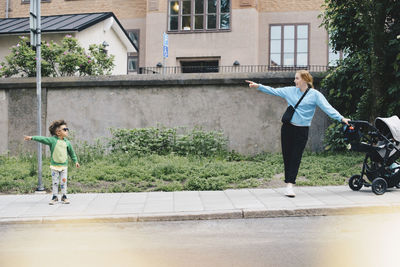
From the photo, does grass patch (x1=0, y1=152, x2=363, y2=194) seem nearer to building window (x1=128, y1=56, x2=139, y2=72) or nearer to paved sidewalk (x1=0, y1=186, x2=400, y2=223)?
paved sidewalk (x1=0, y1=186, x2=400, y2=223)

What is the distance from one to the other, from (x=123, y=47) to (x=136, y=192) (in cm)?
1548

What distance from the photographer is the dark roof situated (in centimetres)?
1661

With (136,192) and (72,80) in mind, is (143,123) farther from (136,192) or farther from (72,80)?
(136,192)

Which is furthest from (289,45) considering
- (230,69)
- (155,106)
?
(155,106)

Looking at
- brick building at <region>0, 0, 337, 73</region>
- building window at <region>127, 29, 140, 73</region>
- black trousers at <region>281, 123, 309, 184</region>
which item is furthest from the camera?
building window at <region>127, 29, 140, 73</region>

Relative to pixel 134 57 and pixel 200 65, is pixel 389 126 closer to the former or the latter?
pixel 200 65

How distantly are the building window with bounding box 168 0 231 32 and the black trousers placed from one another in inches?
725

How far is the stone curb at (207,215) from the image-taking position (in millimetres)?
5980

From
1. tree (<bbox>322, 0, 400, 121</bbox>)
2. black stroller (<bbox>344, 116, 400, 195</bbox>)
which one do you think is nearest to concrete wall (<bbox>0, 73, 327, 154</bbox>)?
tree (<bbox>322, 0, 400, 121</bbox>)

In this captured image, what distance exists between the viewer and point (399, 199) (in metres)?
6.47

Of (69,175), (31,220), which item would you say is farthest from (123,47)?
(31,220)

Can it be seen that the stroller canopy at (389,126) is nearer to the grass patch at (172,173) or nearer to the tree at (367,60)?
the grass patch at (172,173)

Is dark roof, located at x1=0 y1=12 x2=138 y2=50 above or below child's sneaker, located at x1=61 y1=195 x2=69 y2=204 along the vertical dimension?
above

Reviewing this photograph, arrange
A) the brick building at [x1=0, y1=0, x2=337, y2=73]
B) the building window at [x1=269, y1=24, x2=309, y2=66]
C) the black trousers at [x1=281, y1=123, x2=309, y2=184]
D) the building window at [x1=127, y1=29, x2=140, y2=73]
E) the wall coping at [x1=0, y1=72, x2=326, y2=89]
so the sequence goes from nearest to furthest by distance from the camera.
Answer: the black trousers at [x1=281, y1=123, x2=309, y2=184] < the wall coping at [x1=0, y1=72, x2=326, y2=89] < the brick building at [x1=0, y1=0, x2=337, y2=73] < the building window at [x1=269, y1=24, x2=309, y2=66] < the building window at [x1=127, y1=29, x2=140, y2=73]
